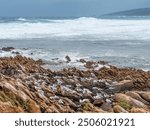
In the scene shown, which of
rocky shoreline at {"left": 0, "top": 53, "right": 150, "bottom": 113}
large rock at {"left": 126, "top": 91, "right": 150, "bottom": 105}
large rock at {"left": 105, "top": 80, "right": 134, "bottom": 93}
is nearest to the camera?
rocky shoreline at {"left": 0, "top": 53, "right": 150, "bottom": 113}

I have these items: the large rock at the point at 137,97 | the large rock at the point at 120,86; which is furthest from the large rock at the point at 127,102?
the large rock at the point at 120,86

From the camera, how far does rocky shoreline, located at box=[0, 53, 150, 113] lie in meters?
9.31

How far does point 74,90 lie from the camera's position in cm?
1366

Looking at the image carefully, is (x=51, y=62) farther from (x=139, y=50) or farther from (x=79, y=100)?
(x=79, y=100)

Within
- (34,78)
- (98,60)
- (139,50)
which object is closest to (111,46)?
(139,50)

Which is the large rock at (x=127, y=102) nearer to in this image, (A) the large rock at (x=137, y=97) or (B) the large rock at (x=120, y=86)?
(A) the large rock at (x=137, y=97)

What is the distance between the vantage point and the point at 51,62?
2164 cm

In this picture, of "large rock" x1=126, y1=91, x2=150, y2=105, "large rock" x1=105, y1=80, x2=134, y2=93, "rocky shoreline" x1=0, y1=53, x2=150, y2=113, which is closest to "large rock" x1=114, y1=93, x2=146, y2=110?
"rocky shoreline" x1=0, y1=53, x2=150, y2=113

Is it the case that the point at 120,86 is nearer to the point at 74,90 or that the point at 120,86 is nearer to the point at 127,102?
the point at 74,90

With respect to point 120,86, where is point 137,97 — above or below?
above

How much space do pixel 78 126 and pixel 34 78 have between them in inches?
391

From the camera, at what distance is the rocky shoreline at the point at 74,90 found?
9.31m

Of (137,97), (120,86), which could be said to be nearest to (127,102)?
(137,97)

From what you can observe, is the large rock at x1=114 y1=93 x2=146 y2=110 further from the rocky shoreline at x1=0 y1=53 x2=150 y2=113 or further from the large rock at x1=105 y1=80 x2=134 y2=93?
the large rock at x1=105 y1=80 x2=134 y2=93
